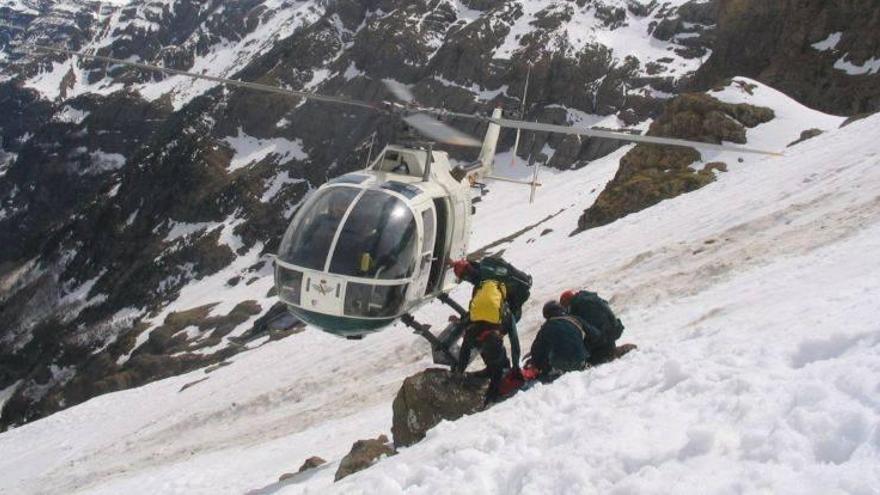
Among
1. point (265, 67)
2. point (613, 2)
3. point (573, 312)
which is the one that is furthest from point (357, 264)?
point (265, 67)

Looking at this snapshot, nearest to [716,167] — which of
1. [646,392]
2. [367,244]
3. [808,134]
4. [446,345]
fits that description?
[808,134]

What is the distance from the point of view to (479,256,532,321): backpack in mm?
10328

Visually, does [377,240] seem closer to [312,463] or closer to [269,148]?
[312,463]

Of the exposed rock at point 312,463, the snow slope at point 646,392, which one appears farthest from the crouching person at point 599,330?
the exposed rock at point 312,463

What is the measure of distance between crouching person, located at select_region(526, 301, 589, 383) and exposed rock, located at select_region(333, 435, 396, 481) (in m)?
2.29

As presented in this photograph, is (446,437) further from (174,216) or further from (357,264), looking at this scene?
(174,216)

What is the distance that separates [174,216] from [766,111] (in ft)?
424

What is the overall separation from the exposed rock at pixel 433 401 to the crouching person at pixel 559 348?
1.28m

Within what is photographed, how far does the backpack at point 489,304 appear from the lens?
9602 mm

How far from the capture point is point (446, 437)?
6.86m

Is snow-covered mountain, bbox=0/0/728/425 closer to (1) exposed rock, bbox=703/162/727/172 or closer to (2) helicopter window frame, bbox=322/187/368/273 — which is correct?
(1) exposed rock, bbox=703/162/727/172

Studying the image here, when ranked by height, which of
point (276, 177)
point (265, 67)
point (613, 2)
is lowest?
point (276, 177)

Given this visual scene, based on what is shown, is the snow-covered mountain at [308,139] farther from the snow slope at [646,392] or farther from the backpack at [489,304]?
the backpack at [489,304]

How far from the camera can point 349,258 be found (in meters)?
9.98
